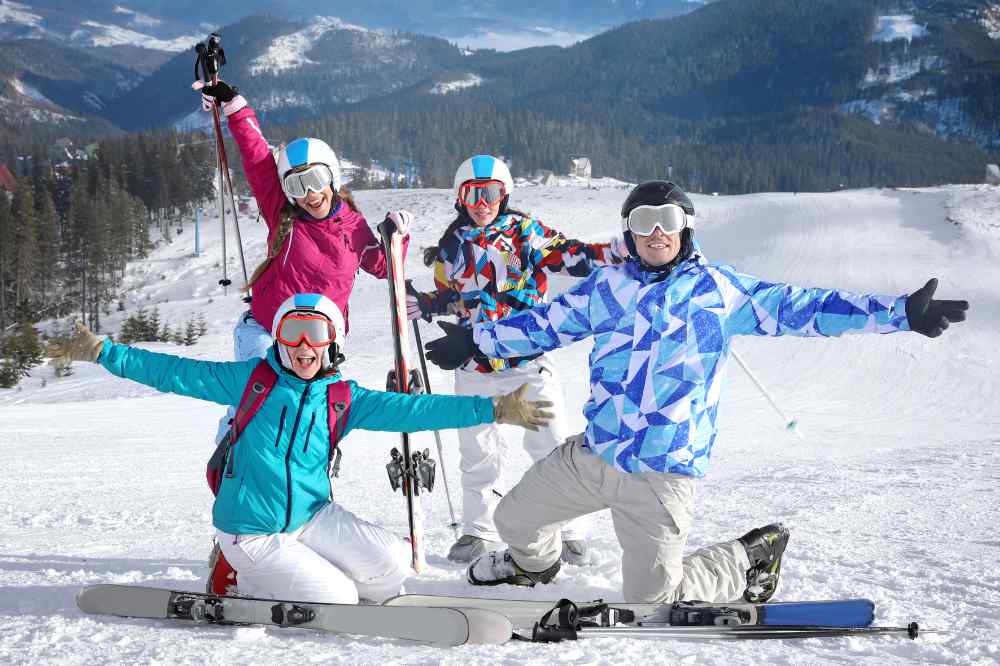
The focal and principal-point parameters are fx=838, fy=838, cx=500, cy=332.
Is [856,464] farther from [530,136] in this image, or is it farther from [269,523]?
[530,136]

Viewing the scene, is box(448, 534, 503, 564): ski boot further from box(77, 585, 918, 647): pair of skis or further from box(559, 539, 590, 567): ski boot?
box(77, 585, 918, 647): pair of skis

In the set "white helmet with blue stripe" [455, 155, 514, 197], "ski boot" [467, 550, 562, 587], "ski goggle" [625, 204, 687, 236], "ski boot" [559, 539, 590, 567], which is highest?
"white helmet with blue stripe" [455, 155, 514, 197]

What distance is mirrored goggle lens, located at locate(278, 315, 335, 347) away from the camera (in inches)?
127

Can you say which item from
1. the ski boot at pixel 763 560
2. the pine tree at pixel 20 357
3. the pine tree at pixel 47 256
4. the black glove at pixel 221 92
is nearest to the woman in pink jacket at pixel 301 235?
the black glove at pixel 221 92

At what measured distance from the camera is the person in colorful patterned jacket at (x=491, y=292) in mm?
4598

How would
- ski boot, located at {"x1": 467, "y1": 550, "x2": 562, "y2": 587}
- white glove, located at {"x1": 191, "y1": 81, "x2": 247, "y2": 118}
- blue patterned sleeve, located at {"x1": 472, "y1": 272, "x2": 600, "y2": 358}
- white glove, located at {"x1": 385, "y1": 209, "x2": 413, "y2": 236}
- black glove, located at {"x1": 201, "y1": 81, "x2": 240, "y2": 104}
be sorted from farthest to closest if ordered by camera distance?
1. black glove, located at {"x1": 201, "y1": 81, "x2": 240, "y2": 104}
2. white glove, located at {"x1": 191, "y1": 81, "x2": 247, "y2": 118}
3. white glove, located at {"x1": 385, "y1": 209, "x2": 413, "y2": 236}
4. ski boot, located at {"x1": 467, "y1": 550, "x2": 562, "y2": 587}
5. blue patterned sleeve, located at {"x1": 472, "y1": 272, "x2": 600, "y2": 358}

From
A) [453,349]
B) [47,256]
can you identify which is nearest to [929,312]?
[453,349]

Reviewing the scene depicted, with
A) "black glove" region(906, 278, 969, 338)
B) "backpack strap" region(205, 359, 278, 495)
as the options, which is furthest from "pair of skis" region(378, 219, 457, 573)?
"black glove" region(906, 278, 969, 338)

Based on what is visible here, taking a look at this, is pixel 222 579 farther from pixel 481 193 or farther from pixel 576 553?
pixel 481 193

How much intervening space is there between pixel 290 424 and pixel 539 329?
1.11 metres

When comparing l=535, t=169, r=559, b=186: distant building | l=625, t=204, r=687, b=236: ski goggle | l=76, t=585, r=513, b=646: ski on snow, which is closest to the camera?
l=76, t=585, r=513, b=646: ski on snow

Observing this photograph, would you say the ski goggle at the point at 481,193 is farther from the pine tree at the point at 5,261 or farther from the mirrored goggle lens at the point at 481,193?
the pine tree at the point at 5,261

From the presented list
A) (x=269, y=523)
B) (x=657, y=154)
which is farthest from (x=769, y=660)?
(x=657, y=154)

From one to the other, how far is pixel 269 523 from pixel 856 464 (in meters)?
5.64
